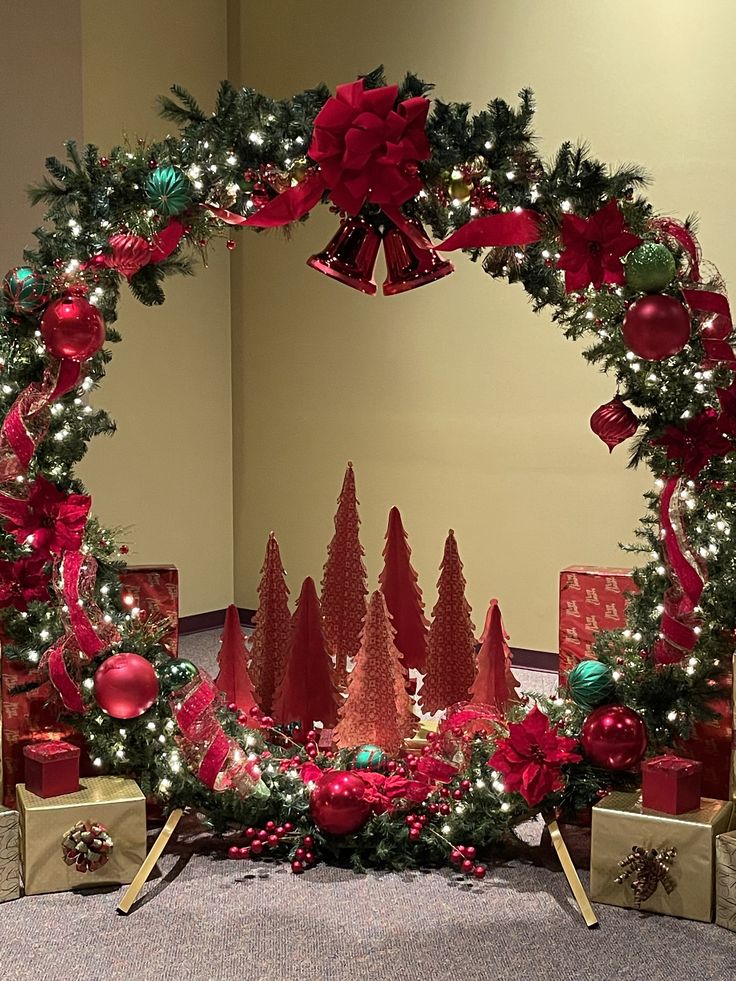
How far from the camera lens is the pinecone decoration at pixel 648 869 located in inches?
87.8

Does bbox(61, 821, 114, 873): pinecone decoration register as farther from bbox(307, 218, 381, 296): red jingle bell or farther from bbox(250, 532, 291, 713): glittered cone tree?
bbox(307, 218, 381, 296): red jingle bell

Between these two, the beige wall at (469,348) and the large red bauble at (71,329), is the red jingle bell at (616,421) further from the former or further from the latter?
the beige wall at (469,348)

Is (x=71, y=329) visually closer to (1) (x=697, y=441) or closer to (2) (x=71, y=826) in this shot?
(2) (x=71, y=826)

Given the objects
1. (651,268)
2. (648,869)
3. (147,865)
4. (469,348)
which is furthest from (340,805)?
(469,348)

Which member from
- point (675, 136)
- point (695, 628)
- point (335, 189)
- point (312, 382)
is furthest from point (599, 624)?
point (312, 382)

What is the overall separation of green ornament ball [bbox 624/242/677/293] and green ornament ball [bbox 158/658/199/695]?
1.29m

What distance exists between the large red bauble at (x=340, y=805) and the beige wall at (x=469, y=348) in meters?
2.00

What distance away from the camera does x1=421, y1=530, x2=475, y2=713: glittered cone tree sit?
10.0 feet

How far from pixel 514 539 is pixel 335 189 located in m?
2.36

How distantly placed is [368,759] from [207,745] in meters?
0.43

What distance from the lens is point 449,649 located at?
3.08 meters

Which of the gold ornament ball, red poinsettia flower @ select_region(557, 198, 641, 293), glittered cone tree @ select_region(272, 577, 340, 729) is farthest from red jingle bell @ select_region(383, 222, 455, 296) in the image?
glittered cone tree @ select_region(272, 577, 340, 729)

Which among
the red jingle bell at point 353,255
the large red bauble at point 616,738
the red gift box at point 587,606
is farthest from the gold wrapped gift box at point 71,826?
the red jingle bell at point 353,255

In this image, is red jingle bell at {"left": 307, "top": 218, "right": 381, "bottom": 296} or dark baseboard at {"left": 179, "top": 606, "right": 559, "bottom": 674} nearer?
red jingle bell at {"left": 307, "top": 218, "right": 381, "bottom": 296}
